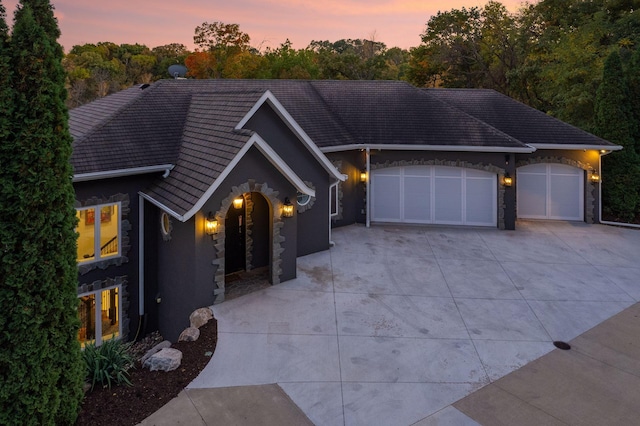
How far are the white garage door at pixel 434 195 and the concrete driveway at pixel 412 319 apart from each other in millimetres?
2208

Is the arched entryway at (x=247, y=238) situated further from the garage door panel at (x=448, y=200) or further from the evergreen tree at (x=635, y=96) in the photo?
the evergreen tree at (x=635, y=96)

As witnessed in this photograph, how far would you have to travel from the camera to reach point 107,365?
694cm

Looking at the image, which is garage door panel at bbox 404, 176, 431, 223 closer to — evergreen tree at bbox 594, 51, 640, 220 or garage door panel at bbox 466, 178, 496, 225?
garage door panel at bbox 466, 178, 496, 225

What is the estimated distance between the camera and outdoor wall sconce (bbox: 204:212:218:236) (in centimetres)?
962

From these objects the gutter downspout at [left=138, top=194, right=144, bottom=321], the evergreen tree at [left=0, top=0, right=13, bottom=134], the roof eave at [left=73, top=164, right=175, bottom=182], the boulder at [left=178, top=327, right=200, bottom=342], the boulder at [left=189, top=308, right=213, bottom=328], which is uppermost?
the evergreen tree at [left=0, top=0, right=13, bottom=134]

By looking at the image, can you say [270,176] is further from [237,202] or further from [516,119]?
[516,119]

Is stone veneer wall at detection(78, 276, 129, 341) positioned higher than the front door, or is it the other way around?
the front door

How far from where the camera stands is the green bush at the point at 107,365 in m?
6.78

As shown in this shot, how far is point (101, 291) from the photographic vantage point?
10883 mm

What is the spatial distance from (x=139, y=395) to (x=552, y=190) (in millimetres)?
17078

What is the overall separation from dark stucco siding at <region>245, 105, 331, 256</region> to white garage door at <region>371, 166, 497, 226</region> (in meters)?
4.01

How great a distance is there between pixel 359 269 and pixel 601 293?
6164 millimetres

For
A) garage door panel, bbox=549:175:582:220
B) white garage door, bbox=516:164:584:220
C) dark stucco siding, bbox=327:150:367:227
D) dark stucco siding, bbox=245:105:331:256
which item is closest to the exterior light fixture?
dark stucco siding, bbox=245:105:331:256

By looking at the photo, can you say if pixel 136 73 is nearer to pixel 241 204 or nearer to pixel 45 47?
pixel 241 204
